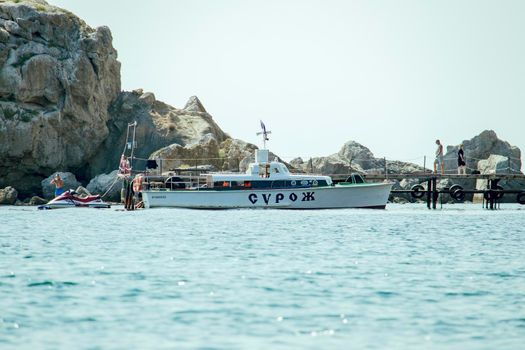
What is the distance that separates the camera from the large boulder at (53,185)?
80.9 metres

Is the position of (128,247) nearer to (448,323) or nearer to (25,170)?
(448,323)

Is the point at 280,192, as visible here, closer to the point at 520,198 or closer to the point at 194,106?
the point at 520,198

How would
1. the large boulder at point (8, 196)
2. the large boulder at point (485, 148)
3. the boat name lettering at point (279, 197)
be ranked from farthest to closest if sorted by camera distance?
the large boulder at point (485, 148) < the large boulder at point (8, 196) < the boat name lettering at point (279, 197)

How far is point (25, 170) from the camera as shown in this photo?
8375cm

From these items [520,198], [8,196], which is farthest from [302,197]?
[8,196]

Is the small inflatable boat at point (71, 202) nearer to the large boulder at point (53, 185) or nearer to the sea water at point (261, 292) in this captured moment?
the large boulder at point (53, 185)

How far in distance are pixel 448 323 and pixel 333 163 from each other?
73.8 metres

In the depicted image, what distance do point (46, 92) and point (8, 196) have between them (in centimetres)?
1130

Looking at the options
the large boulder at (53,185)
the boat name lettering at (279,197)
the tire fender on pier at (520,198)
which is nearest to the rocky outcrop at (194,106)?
the large boulder at (53,185)

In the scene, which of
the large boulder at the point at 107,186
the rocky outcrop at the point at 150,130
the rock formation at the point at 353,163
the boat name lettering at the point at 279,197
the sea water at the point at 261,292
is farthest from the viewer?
the rocky outcrop at the point at 150,130

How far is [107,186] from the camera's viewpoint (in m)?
80.6

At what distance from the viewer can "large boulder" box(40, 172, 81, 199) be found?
3184 inches

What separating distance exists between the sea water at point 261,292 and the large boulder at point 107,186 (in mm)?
47821

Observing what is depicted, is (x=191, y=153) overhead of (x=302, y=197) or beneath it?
overhead
